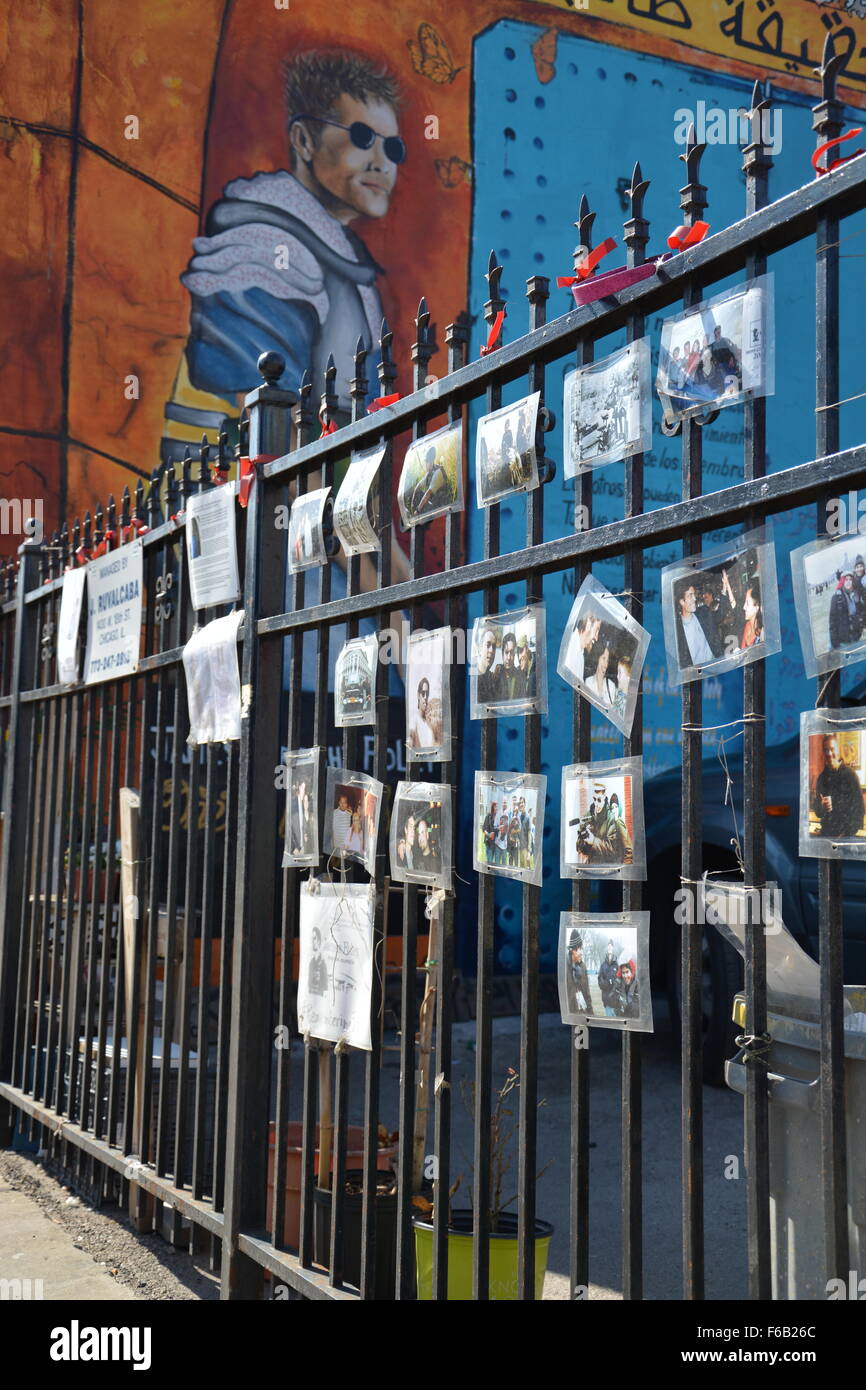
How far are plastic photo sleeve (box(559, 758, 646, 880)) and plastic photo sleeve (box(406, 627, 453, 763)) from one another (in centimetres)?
40

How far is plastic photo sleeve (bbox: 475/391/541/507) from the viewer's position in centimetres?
253

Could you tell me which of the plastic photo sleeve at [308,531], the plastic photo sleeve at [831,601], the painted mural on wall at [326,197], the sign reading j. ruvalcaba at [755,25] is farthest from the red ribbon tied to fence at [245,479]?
the sign reading j. ruvalcaba at [755,25]

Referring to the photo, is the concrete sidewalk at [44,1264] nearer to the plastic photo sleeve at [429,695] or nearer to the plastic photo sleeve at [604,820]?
the plastic photo sleeve at [429,695]

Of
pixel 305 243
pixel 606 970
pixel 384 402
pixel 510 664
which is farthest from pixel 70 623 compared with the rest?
pixel 305 243

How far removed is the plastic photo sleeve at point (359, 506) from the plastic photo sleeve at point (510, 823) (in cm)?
76

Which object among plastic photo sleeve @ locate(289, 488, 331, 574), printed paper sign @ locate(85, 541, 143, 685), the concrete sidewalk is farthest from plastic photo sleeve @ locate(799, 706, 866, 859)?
printed paper sign @ locate(85, 541, 143, 685)

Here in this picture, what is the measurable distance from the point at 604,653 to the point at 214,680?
1845 mm

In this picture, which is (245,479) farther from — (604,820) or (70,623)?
(604,820)

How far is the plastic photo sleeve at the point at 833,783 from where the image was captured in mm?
1820

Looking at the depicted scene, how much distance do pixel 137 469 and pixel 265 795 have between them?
5628mm
